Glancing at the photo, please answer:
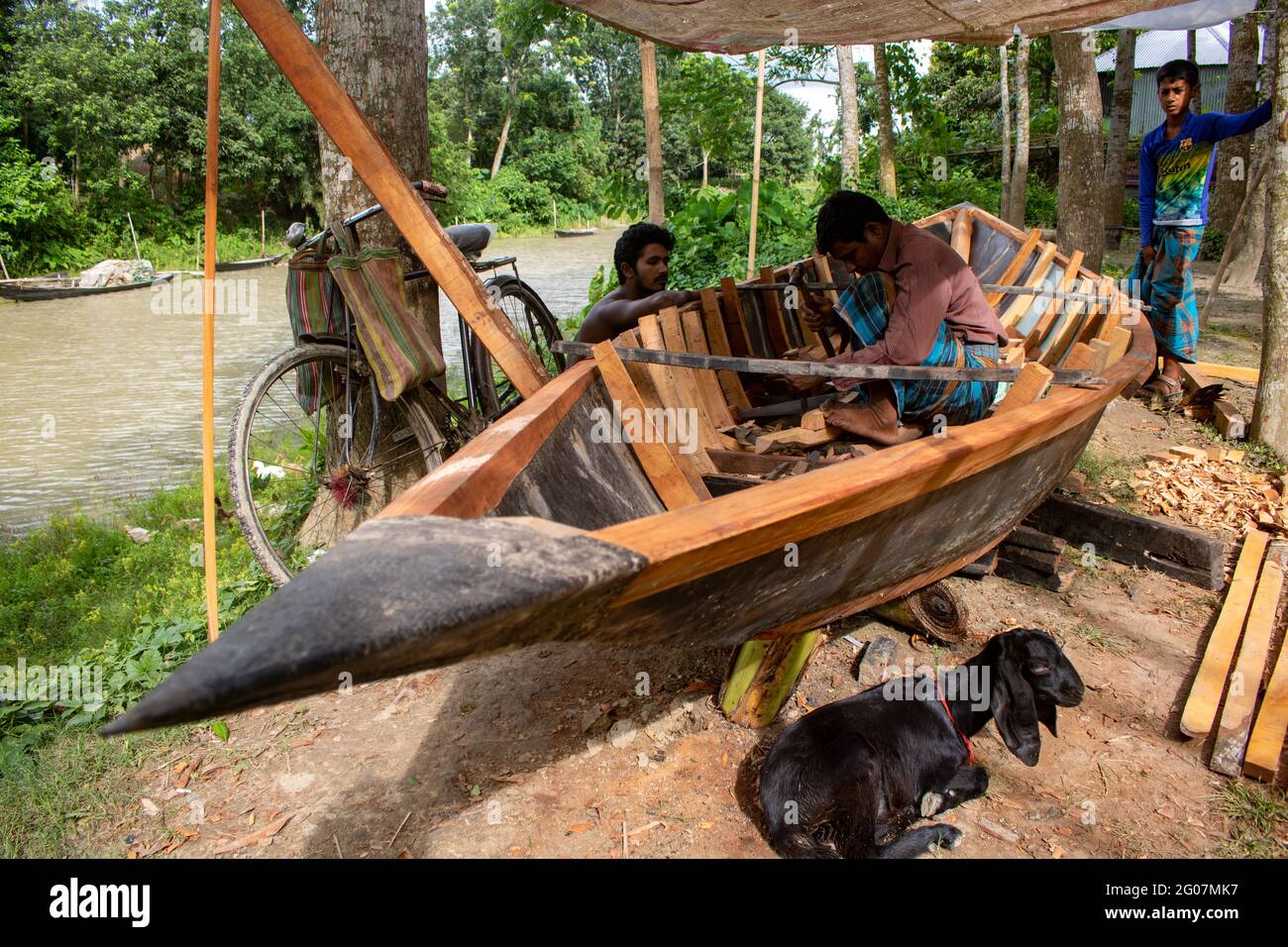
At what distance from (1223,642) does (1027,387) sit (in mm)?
1329

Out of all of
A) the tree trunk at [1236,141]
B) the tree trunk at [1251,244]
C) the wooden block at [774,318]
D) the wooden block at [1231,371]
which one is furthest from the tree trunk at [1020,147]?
the wooden block at [774,318]

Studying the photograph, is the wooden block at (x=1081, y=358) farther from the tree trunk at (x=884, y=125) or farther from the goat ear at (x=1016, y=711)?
the tree trunk at (x=884, y=125)

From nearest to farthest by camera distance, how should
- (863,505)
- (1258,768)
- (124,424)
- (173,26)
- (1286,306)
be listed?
(863,505)
(1258,768)
(1286,306)
(124,424)
(173,26)

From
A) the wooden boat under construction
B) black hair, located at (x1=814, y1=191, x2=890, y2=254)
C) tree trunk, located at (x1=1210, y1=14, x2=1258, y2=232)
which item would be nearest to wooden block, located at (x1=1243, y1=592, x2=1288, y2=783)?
the wooden boat under construction

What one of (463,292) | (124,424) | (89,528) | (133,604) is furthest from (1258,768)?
(124,424)

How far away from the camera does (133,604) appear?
424 cm

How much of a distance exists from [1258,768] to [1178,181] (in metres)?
4.07

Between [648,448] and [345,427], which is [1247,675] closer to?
[648,448]

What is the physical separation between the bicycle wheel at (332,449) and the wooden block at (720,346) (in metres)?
1.48

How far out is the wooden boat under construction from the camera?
112cm

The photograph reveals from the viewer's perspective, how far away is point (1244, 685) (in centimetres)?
286

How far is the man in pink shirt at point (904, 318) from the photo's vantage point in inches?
124

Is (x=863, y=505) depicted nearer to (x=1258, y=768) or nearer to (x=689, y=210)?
(x=1258, y=768)

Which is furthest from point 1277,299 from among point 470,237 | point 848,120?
point 848,120
